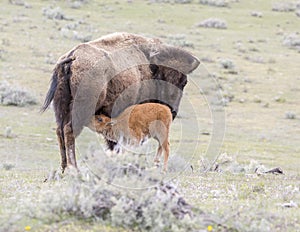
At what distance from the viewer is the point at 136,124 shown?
1030cm

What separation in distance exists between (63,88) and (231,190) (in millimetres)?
2730

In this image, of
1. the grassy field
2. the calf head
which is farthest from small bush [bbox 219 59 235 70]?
the calf head

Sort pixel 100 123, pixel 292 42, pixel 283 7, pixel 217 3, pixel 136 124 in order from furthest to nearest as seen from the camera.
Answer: pixel 217 3 < pixel 283 7 < pixel 292 42 < pixel 136 124 < pixel 100 123

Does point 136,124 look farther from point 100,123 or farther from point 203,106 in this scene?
point 203,106

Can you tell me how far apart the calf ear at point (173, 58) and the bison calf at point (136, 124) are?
3.08 feet

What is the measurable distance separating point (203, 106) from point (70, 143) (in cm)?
1342

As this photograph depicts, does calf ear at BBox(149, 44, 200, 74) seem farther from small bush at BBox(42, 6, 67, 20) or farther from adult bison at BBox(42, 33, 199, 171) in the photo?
small bush at BBox(42, 6, 67, 20)

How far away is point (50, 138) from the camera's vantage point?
57.8 ft

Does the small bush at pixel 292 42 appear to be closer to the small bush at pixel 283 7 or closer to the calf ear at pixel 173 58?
the small bush at pixel 283 7

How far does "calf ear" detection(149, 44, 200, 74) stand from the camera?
11.1m

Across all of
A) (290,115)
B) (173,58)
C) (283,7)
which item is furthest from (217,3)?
(173,58)

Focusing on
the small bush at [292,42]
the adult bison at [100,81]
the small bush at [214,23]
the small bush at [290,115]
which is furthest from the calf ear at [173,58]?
the small bush at [214,23]

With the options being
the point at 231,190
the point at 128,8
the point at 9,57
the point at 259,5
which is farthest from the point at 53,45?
the point at 231,190

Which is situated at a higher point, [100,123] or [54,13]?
[100,123]
